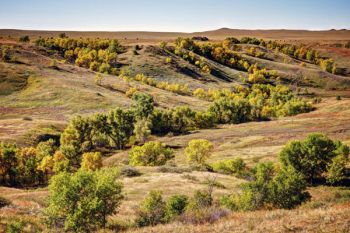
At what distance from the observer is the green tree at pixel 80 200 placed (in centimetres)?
2250

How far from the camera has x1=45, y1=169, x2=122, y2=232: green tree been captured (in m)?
22.5

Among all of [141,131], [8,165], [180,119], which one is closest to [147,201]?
[8,165]

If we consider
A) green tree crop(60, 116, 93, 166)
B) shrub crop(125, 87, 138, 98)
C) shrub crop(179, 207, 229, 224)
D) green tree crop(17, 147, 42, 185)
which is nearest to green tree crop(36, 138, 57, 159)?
green tree crop(17, 147, 42, 185)

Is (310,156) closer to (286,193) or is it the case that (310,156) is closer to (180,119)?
(286,193)

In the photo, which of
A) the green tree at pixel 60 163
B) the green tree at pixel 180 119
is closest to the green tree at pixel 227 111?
the green tree at pixel 180 119

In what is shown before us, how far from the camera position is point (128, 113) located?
402ft

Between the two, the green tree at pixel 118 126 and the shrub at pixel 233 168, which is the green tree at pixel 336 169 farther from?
the green tree at pixel 118 126

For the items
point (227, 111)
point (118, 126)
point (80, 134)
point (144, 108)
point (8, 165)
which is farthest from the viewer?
point (227, 111)

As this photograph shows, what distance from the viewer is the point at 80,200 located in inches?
906

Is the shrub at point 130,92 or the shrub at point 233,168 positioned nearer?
the shrub at point 233,168

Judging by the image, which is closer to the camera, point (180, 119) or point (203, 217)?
point (203, 217)

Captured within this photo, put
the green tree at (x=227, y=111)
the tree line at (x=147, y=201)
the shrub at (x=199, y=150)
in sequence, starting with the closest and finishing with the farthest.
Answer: the tree line at (x=147, y=201) → the shrub at (x=199, y=150) → the green tree at (x=227, y=111)

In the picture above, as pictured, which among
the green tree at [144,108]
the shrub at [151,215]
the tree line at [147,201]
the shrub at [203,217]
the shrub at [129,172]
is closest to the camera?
the shrub at [203,217]

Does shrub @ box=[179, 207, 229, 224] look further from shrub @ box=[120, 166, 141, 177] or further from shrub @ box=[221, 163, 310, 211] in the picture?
shrub @ box=[120, 166, 141, 177]
